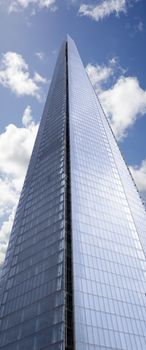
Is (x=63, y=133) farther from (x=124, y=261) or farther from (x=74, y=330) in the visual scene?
(x=74, y=330)

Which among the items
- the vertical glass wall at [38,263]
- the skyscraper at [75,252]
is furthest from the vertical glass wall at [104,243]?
the vertical glass wall at [38,263]

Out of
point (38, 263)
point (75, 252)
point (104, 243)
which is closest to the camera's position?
point (75, 252)

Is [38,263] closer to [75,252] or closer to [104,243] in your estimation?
[75,252]

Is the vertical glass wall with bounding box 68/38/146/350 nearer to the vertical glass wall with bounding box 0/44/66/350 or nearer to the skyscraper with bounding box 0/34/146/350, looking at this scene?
the skyscraper with bounding box 0/34/146/350

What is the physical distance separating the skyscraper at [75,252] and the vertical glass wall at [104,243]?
25 centimetres

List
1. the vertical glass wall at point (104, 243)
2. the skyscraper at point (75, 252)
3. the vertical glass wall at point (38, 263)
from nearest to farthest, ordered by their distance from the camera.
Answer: the skyscraper at point (75, 252) < the vertical glass wall at point (104, 243) < the vertical glass wall at point (38, 263)

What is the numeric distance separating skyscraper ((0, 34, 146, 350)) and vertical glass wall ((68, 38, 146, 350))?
9.7 inches

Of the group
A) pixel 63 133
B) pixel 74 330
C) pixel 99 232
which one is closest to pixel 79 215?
pixel 99 232

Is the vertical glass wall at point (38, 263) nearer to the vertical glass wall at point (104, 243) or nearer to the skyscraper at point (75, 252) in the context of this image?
the skyscraper at point (75, 252)

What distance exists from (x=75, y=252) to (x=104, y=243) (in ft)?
38.7

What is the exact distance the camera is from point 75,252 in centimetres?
9556

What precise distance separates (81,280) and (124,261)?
17.5 m

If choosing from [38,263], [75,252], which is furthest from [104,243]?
[38,263]

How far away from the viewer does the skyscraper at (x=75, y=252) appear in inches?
3312
